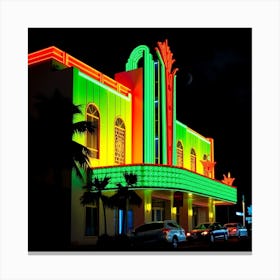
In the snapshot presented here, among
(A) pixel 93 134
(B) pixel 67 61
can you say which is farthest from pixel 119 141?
(B) pixel 67 61

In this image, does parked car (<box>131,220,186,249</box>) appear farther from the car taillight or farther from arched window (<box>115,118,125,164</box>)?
arched window (<box>115,118,125,164</box>)

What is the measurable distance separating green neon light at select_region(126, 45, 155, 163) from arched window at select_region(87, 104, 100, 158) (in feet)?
13.0

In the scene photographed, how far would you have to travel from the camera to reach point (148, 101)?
1286 inches

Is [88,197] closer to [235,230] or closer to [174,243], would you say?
[174,243]

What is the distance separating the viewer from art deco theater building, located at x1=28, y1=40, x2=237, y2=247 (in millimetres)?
27438

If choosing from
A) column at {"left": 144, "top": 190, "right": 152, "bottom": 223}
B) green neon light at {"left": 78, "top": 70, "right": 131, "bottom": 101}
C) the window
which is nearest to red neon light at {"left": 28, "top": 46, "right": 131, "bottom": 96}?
green neon light at {"left": 78, "top": 70, "right": 131, "bottom": 101}

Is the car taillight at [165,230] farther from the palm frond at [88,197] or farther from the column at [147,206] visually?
the column at [147,206]

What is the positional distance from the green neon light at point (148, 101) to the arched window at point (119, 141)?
1.39m

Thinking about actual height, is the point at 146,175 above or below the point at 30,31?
below

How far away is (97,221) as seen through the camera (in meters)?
28.0

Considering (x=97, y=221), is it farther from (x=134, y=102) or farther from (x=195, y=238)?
(x=134, y=102)
